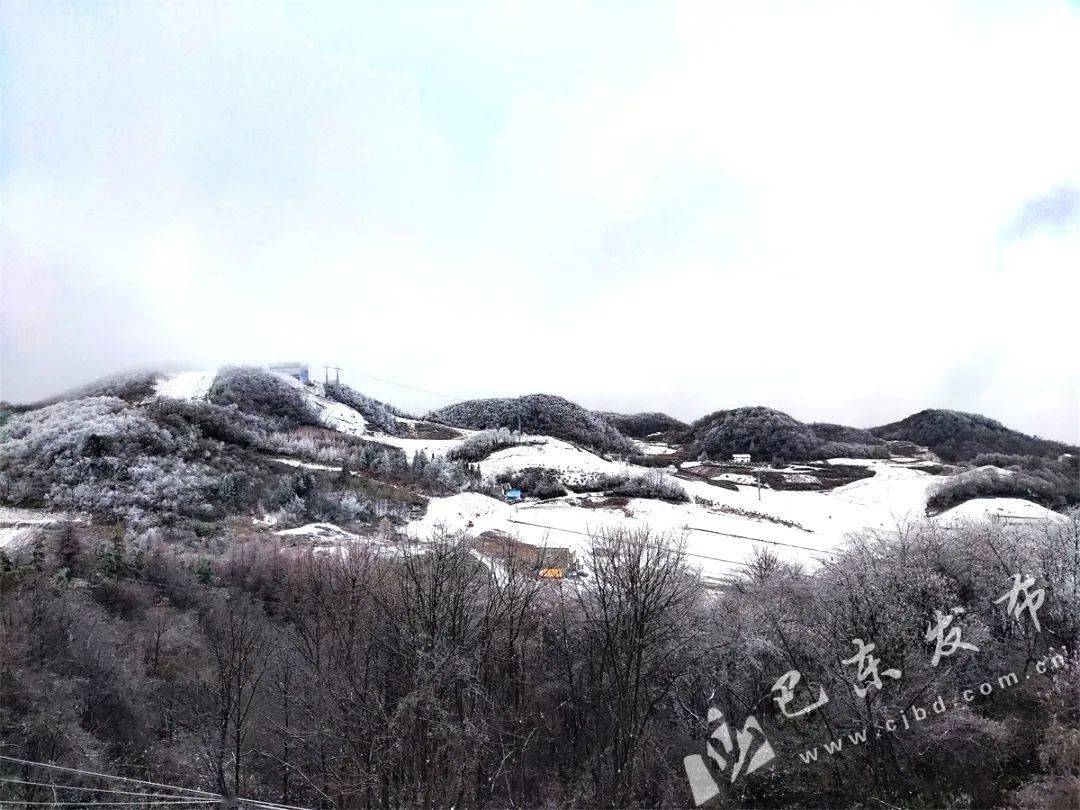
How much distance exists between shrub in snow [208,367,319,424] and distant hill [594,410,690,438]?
41.1 meters

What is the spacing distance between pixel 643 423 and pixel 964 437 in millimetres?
36755

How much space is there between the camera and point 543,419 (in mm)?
64125

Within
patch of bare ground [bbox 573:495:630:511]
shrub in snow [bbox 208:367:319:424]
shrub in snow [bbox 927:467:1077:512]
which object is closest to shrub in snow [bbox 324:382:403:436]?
shrub in snow [bbox 208:367:319:424]

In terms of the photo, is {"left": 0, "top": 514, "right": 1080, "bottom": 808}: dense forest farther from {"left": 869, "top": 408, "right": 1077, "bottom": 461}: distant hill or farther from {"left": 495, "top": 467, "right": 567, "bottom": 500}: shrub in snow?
{"left": 869, "top": 408, "right": 1077, "bottom": 461}: distant hill

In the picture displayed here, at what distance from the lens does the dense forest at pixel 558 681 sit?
1352 cm

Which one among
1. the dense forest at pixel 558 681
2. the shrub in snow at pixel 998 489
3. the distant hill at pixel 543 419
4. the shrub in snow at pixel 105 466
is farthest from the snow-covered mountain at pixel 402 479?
the dense forest at pixel 558 681

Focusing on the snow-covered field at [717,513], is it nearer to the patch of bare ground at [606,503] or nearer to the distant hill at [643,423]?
the patch of bare ground at [606,503]

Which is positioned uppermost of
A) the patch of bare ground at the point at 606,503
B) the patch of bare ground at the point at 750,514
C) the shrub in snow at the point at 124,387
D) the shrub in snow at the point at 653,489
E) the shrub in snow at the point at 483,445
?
the shrub in snow at the point at 124,387

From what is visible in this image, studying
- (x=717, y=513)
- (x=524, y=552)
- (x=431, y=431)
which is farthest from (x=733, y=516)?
(x=431, y=431)

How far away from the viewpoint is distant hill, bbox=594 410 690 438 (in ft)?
267

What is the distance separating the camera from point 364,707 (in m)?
14.4

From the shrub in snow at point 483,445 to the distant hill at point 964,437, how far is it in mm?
38201

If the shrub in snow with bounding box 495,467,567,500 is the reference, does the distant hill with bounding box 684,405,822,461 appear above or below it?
above

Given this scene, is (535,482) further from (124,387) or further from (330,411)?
(124,387)
